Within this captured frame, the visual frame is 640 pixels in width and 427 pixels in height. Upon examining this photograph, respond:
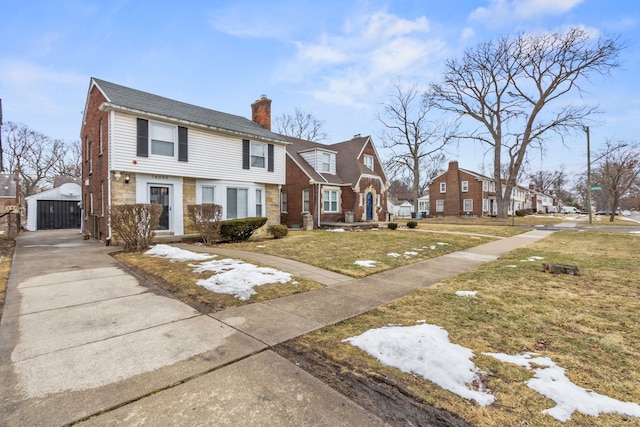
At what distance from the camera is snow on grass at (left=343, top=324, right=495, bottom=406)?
8.16 feet

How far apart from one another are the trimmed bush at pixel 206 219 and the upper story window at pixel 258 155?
5.15 metres

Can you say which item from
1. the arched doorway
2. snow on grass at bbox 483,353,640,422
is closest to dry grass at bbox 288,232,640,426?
snow on grass at bbox 483,353,640,422

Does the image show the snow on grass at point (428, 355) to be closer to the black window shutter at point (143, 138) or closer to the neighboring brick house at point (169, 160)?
the neighboring brick house at point (169, 160)

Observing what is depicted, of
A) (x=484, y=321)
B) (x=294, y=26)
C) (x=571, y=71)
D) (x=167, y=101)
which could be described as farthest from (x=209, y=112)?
(x=571, y=71)

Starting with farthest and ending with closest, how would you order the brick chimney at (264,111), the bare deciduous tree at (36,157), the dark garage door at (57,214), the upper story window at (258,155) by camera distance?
the bare deciduous tree at (36,157) < the dark garage door at (57,214) < the brick chimney at (264,111) < the upper story window at (258,155)

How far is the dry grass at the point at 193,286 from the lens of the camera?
459 centimetres

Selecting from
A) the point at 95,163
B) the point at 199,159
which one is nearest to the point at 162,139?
the point at 199,159

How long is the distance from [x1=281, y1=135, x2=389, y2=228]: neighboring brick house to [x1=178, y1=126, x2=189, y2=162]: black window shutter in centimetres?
780

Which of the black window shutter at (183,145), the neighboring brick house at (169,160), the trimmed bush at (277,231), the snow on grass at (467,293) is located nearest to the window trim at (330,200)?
the neighboring brick house at (169,160)

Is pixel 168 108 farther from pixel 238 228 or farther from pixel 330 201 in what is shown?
pixel 330 201

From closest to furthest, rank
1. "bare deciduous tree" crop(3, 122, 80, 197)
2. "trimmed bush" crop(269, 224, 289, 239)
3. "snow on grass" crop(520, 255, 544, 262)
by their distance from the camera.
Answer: "snow on grass" crop(520, 255, 544, 262) < "trimmed bush" crop(269, 224, 289, 239) < "bare deciduous tree" crop(3, 122, 80, 197)

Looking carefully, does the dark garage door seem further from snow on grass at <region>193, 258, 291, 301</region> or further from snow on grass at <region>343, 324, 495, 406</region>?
snow on grass at <region>343, 324, 495, 406</region>

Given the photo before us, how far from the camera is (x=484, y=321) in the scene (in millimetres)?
3982

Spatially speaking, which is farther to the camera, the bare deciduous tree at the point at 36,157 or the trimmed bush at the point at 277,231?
the bare deciduous tree at the point at 36,157
